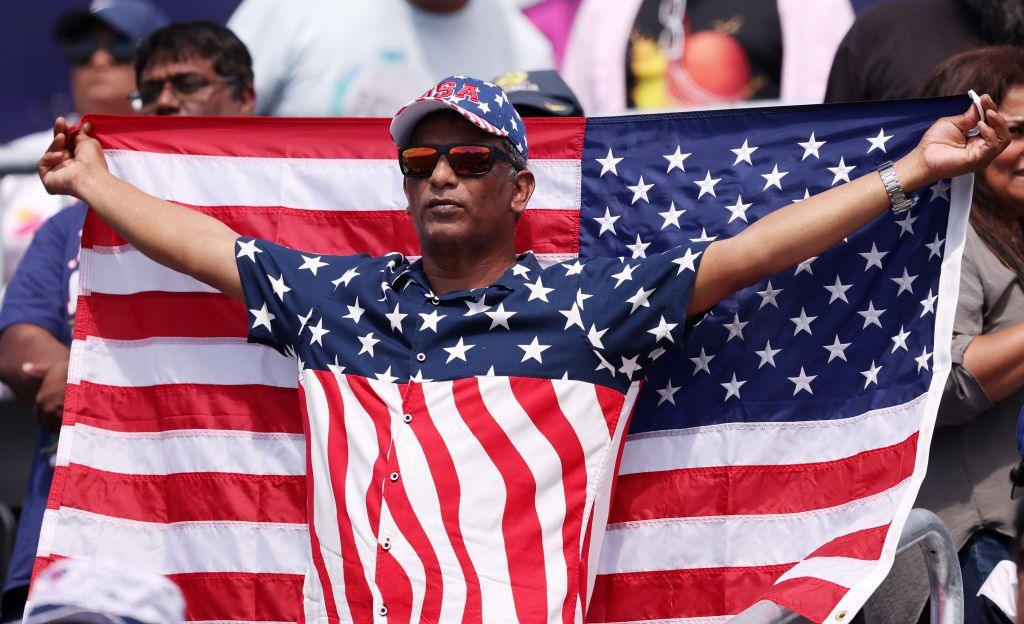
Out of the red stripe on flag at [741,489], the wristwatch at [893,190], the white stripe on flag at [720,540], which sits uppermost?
the wristwatch at [893,190]

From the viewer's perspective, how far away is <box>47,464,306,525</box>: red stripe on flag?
518 centimetres

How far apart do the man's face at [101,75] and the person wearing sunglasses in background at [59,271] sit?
941 millimetres

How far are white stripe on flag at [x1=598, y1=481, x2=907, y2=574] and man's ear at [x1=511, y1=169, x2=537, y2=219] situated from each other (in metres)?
1.07

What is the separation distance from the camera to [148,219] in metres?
4.90

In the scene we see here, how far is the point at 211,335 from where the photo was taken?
5.28m

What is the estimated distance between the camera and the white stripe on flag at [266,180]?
5344 millimetres

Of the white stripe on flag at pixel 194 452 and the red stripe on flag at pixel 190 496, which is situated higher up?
the white stripe on flag at pixel 194 452

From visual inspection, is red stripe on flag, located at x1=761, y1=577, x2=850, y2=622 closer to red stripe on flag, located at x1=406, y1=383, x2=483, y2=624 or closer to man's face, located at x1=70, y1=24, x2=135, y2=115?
red stripe on flag, located at x1=406, y1=383, x2=483, y2=624

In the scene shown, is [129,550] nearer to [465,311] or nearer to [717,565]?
[465,311]

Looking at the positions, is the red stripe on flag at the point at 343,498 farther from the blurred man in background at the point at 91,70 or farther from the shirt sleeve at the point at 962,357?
the blurred man in background at the point at 91,70

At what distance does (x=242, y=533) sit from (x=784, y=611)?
1891 millimetres

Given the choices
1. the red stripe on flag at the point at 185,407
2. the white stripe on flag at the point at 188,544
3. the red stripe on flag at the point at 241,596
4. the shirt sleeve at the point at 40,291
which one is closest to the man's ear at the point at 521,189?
the red stripe on flag at the point at 185,407

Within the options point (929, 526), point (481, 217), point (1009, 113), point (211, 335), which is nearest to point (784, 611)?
point (929, 526)

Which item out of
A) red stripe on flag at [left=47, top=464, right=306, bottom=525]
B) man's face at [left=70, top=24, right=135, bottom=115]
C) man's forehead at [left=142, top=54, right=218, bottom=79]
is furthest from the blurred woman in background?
man's face at [left=70, top=24, right=135, bottom=115]
